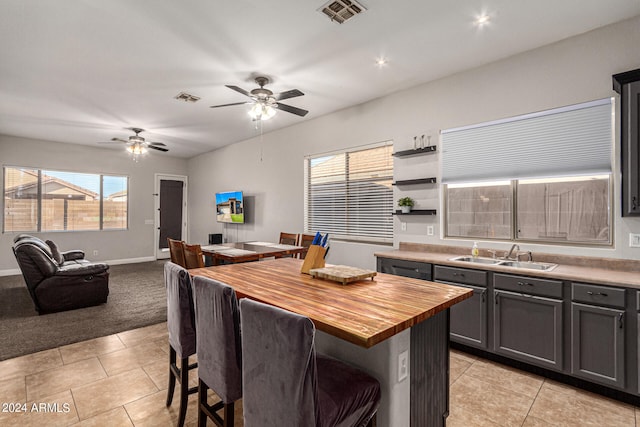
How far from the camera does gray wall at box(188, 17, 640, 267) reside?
2719mm

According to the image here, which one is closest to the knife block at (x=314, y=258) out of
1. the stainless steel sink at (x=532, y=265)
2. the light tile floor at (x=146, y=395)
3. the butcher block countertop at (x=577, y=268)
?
the light tile floor at (x=146, y=395)

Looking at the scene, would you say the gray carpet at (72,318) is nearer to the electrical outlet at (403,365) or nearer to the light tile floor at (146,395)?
the light tile floor at (146,395)

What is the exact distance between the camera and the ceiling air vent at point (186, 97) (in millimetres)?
4273

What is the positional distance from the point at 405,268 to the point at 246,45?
9.19ft

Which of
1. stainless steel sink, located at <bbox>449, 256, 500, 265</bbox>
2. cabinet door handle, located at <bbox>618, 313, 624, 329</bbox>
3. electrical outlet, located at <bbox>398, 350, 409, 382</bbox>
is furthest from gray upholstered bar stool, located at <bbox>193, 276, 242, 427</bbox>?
cabinet door handle, located at <bbox>618, 313, 624, 329</bbox>

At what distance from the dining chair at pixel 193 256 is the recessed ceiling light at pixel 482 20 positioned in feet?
12.2

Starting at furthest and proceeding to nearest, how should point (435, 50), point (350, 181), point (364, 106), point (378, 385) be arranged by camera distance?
point (350, 181)
point (364, 106)
point (435, 50)
point (378, 385)

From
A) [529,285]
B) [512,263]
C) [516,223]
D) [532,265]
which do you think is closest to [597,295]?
[529,285]

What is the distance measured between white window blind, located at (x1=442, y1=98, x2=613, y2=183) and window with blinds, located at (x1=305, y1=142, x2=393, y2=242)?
3.17ft

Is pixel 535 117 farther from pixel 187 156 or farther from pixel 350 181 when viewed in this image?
pixel 187 156

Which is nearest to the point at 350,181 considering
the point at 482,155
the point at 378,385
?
the point at 482,155

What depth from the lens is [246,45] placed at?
3010 millimetres

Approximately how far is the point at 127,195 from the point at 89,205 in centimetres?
85

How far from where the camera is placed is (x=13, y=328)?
3.61 m
